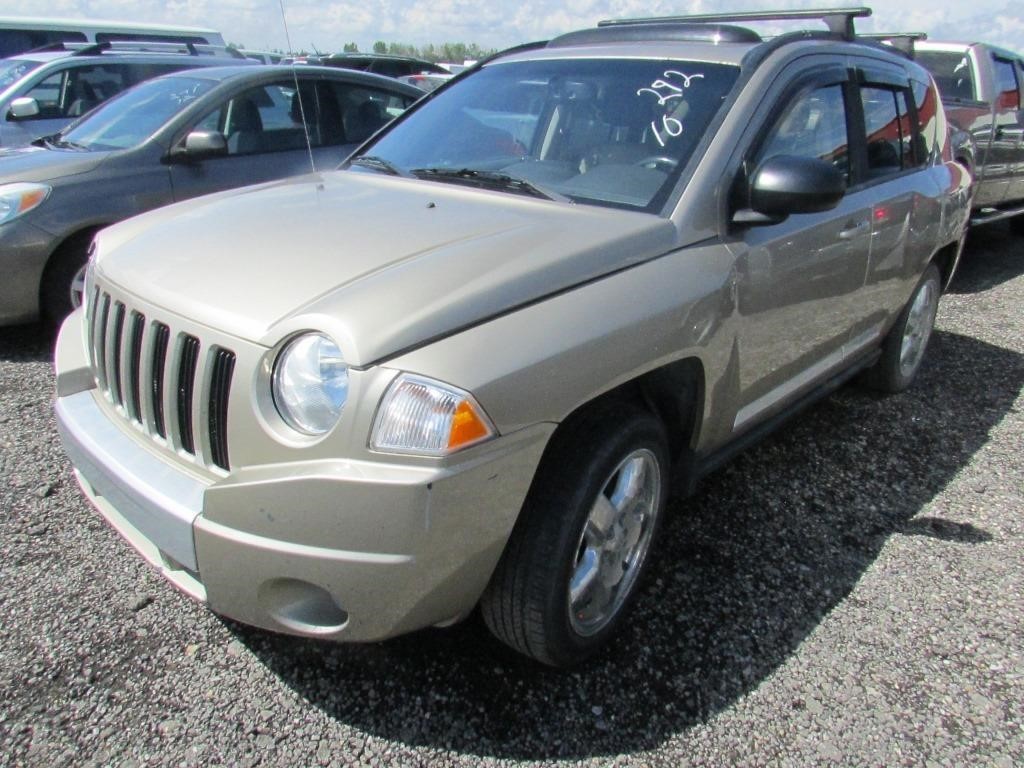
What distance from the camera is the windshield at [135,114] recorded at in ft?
16.7

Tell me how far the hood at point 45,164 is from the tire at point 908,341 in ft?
14.8

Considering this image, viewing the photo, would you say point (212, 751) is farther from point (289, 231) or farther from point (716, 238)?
point (716, 238)

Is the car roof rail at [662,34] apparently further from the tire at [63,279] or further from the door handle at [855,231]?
the tire at [63,279]

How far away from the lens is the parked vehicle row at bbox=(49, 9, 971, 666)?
179cm

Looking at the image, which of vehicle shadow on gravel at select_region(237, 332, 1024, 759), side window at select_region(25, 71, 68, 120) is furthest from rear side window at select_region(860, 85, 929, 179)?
side window at select_region(25, 71, 68, 120)

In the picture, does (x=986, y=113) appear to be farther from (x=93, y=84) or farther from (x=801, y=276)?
(x=93, y=84)

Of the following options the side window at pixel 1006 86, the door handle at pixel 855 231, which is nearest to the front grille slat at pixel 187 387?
the door handle at pixel 855 231

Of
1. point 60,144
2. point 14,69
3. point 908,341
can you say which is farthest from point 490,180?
point 14,69

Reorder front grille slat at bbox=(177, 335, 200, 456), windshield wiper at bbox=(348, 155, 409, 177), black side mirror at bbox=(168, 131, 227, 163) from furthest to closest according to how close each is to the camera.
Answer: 1. black side mirror at bbox=(168, 131, 227, 163)
2. windshield wiper at bbox=(348, 155, 409, 177)
3. front grille slat at bbox=(177, 335, 200, 456)

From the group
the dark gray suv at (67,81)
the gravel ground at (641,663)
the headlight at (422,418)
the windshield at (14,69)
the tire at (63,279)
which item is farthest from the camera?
the windshield at (14,69)

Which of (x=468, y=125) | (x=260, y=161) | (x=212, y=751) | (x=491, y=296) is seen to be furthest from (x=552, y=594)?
(x=260, y=161)

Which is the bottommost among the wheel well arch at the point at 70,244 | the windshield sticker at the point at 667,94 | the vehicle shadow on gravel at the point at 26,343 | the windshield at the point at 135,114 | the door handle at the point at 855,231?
the vehicle shadow on gravel at the point at 26,343

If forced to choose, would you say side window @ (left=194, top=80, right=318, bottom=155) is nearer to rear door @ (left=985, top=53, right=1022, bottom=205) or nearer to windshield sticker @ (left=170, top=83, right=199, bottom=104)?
windshield sticker @ (left=170, top=83, right=199, bottom=104)

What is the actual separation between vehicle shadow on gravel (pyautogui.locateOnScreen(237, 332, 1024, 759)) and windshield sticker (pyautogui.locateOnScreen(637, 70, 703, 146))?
1427 mm
